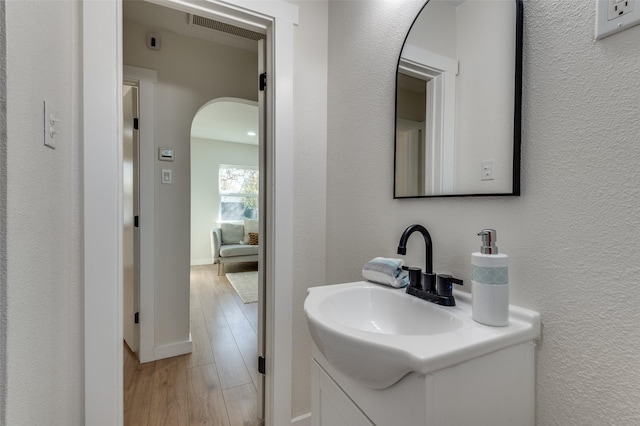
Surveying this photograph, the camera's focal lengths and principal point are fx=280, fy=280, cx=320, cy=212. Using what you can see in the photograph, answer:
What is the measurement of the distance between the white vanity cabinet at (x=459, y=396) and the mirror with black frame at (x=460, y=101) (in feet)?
1.35

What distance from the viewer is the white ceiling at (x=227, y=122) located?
390 centimetres

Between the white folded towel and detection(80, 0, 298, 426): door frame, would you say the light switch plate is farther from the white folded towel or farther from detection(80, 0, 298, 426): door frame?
the white folded towel

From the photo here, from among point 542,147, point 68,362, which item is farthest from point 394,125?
point 68,362

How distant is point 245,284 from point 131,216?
2.39 m

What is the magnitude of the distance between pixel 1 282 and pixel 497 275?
37.9 inches

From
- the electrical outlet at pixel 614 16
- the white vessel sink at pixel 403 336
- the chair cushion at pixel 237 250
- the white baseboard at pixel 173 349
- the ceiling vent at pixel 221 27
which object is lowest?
the white baseboard at pixel 173 349

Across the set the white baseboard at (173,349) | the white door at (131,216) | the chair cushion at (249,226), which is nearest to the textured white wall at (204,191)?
the chair cushion at (249,226)

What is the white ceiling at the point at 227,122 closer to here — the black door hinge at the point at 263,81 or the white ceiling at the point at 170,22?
the white ceiling at the point at 170,22

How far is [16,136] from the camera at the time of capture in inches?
21.4

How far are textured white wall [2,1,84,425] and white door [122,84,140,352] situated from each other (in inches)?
44.6

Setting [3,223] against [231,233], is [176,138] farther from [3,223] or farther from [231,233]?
[231,233]

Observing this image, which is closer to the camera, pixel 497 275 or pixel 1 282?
pixel 1 282

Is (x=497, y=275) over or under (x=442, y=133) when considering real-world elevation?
under

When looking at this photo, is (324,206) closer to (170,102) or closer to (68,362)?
(68,362)
